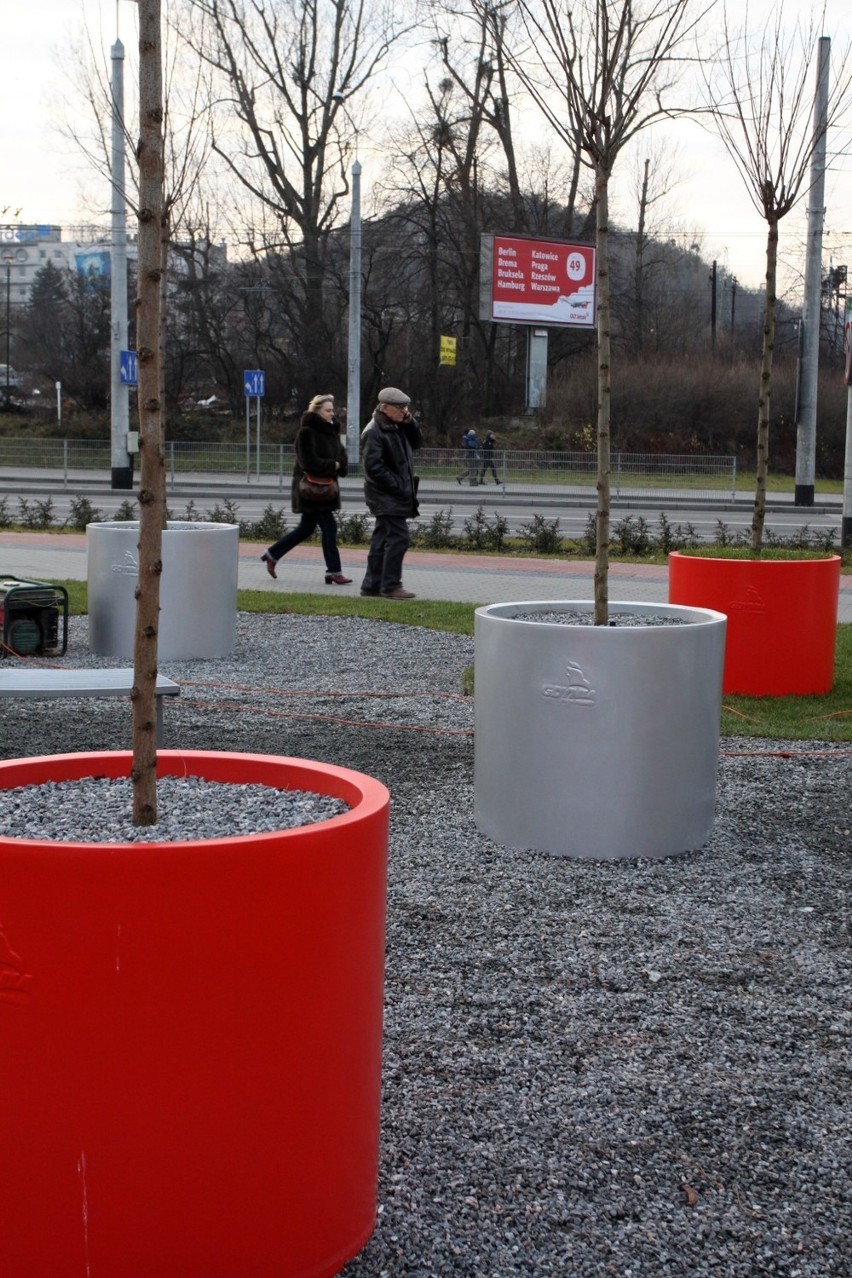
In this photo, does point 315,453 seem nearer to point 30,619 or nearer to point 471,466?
point 30,619

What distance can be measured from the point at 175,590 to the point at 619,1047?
21.0 feet

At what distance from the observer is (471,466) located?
116ft

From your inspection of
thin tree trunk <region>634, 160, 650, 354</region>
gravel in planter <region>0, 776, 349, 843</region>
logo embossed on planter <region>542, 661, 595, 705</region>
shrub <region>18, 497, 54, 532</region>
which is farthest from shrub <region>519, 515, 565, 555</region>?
thin tree trunk <region>634, 160, 650, 354</region>

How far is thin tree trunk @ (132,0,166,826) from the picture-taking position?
2652 millimetres

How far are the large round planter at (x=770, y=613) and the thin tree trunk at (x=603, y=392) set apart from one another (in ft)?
9.27

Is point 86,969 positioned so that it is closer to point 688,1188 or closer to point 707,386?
point 688,1188

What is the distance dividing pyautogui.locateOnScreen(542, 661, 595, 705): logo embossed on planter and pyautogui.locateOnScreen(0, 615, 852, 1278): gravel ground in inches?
22.5

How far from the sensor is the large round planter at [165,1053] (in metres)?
2.24

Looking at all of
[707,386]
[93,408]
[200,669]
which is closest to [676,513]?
[707,386]

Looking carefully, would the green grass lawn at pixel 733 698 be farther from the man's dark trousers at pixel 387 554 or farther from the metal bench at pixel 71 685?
the metal bench at pixel 71 685

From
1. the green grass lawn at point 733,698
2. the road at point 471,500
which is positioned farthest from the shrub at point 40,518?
the green grass lawn at point 733,698

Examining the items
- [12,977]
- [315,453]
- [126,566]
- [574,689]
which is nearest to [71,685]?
[574,689]

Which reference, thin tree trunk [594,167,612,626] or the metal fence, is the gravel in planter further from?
the metal fence

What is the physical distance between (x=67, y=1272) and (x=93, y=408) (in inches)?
2252
